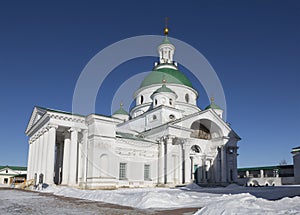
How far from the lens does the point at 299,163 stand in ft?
154

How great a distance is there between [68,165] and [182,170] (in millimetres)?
14679

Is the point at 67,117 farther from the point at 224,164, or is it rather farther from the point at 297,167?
the point at 297,167

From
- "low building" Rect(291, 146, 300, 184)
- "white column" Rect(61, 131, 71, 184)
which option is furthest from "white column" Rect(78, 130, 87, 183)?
"low building" Rect(291, 146, 300, 184)

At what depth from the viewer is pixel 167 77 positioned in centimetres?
4622

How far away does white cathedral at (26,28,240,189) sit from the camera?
27719mm

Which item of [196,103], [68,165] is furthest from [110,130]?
[196,103]

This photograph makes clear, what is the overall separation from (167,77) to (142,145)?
16574 mm

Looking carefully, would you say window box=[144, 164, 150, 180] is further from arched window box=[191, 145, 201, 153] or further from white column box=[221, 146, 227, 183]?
white column box=[221, 146, 227, 183]

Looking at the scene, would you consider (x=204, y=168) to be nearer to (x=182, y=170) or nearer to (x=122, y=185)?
(x=182, y=170)

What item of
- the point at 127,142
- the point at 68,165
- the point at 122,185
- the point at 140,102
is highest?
the point at 140,102

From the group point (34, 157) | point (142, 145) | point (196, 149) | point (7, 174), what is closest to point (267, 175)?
point (196, 149)

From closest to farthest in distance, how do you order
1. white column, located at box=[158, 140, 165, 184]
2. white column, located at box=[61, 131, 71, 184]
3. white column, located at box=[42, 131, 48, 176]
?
1. white column, located at box=[42, 131, 48, 176]
2. white column, located at box=[61, 131, 71, 184]
3. white column, located at box=[158, 140, 165, 184]

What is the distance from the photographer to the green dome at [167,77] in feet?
150

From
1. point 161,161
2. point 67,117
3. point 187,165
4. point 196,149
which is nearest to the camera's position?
point 67,117
